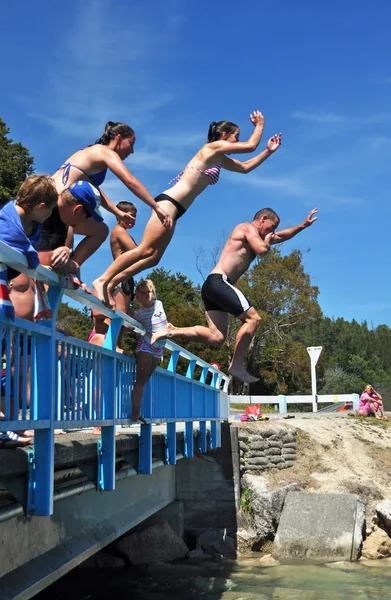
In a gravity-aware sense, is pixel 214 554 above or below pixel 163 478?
below

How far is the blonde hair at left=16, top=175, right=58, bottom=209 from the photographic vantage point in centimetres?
370

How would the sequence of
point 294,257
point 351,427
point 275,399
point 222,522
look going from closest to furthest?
point 222,522 < point 351,427 < point 275,399 < point 294,257

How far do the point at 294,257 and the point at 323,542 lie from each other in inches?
1181

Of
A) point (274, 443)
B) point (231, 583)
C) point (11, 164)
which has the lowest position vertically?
point (231, 583)

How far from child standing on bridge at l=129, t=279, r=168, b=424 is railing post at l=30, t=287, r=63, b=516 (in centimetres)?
219

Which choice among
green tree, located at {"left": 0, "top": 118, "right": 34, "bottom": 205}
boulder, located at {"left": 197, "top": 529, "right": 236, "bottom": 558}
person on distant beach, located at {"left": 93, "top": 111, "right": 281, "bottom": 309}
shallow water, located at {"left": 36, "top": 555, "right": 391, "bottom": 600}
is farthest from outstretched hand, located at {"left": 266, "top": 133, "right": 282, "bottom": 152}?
green tree, located at {"left": 0, "top": 118, "right": 34, "bottom": 205}

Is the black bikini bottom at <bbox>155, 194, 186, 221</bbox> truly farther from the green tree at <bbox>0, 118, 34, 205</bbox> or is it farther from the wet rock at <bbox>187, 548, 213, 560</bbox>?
the green tree at <bbox>0, 118, 34, 205</bbox>

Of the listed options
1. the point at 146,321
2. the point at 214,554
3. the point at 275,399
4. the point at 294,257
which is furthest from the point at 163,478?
the point at 294,257

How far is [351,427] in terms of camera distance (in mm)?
17297

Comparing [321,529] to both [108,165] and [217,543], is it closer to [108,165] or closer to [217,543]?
[217,543]

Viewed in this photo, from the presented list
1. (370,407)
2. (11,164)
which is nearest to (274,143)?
(370,407)

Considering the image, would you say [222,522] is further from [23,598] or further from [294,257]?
[294,257]

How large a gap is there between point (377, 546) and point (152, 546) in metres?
3.86

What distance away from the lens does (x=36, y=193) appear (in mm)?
3693
